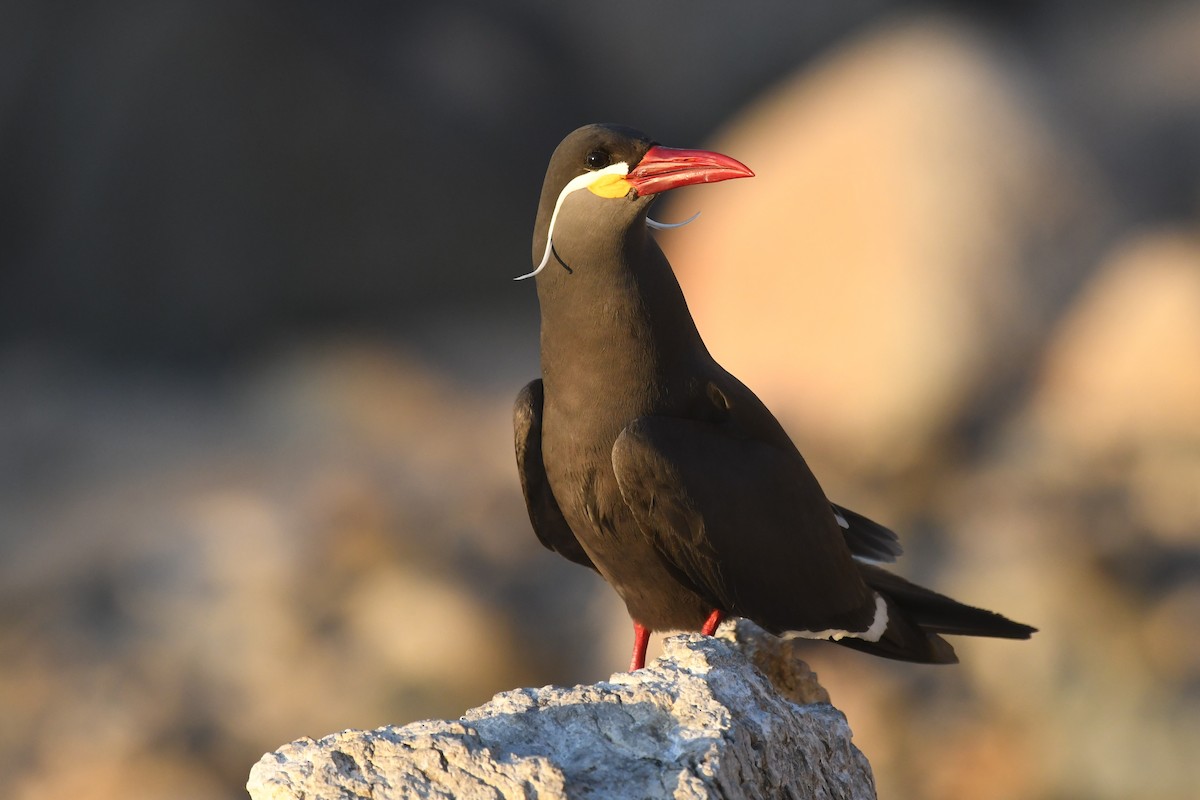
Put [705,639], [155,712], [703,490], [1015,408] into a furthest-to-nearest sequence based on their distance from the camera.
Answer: [1015,408] → [155,712] → [703,490] → [705,639]

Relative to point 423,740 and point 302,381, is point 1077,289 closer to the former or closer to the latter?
point 302,381

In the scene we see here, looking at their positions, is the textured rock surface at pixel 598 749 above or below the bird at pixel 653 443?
below

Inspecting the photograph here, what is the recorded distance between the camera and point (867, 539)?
17.7ft

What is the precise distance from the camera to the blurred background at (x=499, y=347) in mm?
10445

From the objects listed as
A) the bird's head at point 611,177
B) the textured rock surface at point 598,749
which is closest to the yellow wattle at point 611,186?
the bird's head at point 611,177

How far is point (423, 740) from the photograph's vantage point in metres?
3.10

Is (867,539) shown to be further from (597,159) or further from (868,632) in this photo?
(597,159)

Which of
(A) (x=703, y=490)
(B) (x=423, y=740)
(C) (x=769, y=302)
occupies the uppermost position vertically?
(C) (x=769, y=302)

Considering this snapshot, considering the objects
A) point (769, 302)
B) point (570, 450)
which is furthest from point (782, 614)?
point (769, 302)

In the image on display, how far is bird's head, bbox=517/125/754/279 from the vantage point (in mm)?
4398

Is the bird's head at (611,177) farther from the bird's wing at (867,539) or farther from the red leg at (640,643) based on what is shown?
the bird's wing at (867,539)

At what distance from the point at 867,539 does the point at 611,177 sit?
70.6 inches

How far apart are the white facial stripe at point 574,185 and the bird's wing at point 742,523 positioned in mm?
617

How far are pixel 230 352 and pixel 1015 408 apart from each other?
7.35 metres
